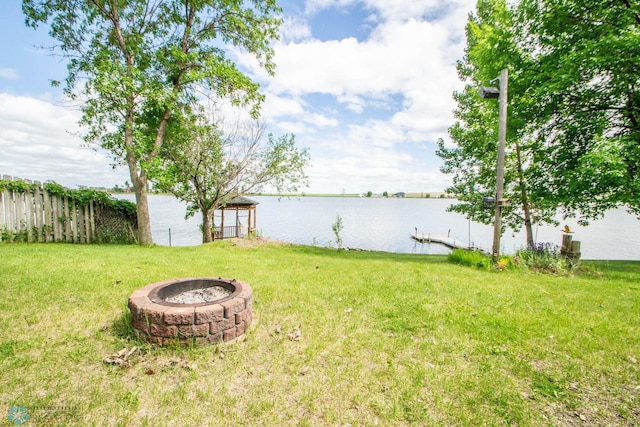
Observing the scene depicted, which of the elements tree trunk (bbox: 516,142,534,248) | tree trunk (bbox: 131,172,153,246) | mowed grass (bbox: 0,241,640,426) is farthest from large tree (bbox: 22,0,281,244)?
tree trunk (bbox: 516,142,534,248)

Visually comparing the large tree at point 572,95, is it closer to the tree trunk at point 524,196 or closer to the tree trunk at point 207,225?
the tree trunk at point 524,196

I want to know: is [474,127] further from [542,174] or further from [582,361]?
[582,361]

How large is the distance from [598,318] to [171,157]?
15.3m

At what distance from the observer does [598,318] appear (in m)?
4.17

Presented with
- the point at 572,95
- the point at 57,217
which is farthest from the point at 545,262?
the point at 57,217

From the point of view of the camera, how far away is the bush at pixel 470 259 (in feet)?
24.6

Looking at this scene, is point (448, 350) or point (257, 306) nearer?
point (448, 350)

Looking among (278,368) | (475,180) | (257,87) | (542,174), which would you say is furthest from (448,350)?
(475,180)

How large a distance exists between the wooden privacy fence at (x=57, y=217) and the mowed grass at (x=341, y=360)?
17.7 feet

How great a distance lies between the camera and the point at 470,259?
310 inches

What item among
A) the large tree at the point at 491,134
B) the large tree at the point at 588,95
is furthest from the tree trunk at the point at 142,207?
the large tree at the point at 588,95

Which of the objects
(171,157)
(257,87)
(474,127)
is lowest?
(171,157)

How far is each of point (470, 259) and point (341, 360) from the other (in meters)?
6.38

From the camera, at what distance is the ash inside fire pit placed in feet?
12.0
